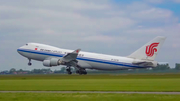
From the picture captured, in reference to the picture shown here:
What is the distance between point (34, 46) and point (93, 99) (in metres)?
51.4

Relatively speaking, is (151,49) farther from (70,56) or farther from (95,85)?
(95,85)

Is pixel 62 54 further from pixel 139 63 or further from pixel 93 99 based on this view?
pixel 93 99

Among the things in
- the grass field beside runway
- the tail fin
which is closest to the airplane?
the tail fin

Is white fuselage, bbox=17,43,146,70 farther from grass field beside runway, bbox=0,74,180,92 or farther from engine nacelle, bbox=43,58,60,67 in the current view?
grass field beside runway, bbox=0,74,180,92

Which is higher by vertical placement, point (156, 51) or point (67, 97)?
point (156, 51)

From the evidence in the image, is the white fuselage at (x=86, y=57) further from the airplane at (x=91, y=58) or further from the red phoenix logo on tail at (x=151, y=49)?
the red phoenix logo on tail at (x=151, y=49)

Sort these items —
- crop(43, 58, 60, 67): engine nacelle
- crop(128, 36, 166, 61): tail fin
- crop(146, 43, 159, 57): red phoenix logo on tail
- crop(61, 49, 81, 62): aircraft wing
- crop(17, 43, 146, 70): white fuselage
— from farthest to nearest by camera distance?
crop(17, 43, 146, 70): white fuselage, crop(43, 58, 60, 67): engine nacelle, crop(146, 43, 159, 57): red phoenix logo on tail, crop(128, 36, 166, 61): tail fin, crop(61, 49, 81, 62): aircraft wing

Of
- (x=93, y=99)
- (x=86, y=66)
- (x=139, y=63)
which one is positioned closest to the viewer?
(x=93, y=99)

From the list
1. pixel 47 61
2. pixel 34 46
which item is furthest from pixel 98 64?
pixel 34 46

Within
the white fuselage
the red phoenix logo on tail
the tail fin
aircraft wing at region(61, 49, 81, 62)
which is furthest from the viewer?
the white fuselage

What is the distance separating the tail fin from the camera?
6412 centimetres

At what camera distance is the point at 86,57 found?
66750 millimetres

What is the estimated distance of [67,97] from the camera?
2052 cm

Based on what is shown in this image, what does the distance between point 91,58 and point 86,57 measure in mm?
1182
